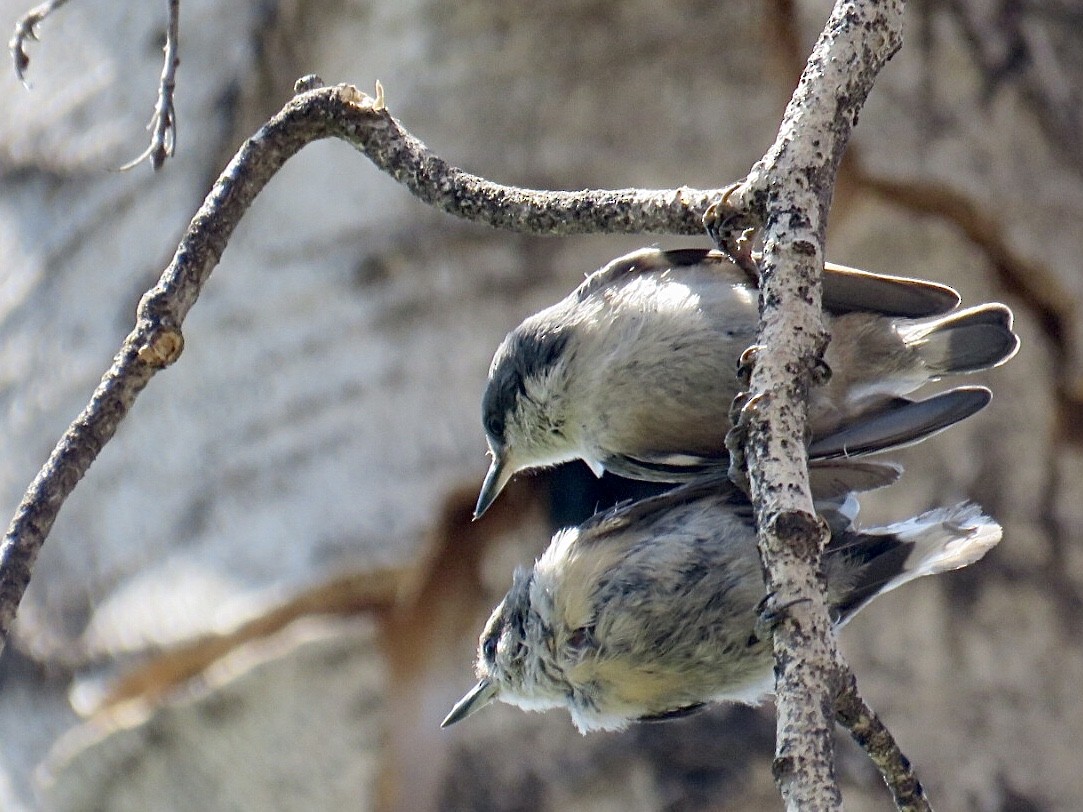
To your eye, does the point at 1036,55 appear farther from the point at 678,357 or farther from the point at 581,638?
the point at 581,638

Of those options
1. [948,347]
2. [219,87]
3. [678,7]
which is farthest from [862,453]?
[219,87]

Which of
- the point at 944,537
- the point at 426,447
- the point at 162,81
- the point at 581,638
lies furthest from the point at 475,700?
the point at 426,447

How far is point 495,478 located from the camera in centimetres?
231

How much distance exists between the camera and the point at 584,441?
2031 mm

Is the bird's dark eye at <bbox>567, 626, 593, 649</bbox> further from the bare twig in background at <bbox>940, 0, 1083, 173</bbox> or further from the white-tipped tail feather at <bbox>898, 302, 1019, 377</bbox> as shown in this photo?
the bare twig in background at <bbox>940, 0, 1083, 173</bbox>

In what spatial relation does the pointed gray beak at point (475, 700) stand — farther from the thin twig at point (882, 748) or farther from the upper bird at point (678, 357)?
the thin twig at point (882, 748)

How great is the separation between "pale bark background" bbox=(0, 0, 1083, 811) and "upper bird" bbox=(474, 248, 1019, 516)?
1.18 metres

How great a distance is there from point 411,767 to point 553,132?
163 centimetres

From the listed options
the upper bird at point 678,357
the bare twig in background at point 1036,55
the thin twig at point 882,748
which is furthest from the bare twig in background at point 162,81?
the bare twig in background at point 1036,55

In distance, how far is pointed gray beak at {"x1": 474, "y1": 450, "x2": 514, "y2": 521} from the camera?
2260 millimetres

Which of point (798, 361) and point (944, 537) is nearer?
point (798, 361)

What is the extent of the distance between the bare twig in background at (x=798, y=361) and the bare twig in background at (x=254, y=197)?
11cm

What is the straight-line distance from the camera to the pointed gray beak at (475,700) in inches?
79.4

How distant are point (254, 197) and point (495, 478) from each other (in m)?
0.88
